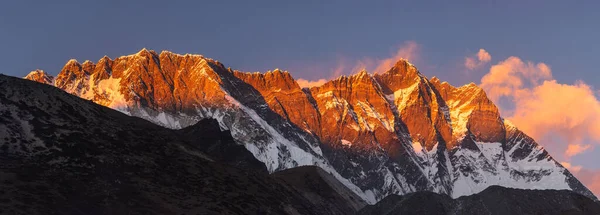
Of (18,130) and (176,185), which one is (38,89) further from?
(176,185)

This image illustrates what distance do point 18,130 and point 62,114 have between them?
2221cm

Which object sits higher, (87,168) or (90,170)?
(87,168)

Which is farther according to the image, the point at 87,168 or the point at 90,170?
the point at 87,168

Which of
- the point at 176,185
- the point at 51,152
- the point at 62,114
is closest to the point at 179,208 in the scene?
the point at 176,185

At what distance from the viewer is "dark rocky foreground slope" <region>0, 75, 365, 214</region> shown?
135250mm

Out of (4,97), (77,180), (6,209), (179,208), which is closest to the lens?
(6,209)

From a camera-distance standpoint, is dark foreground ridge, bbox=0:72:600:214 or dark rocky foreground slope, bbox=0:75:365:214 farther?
dark foreground ridge, bbox=0:72:600:214

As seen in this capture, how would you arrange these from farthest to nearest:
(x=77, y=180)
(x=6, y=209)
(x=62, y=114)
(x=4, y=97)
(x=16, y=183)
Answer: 1. (x=62, y=114)
2. (x=4, y=97)
3. (x=77, y=180)
4. (x=16, y=183)
5. (x=6, y=209)

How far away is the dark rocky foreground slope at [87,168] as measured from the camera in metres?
135

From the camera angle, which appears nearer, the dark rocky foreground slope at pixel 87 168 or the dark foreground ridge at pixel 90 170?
the dark rocky foreground slope at pixel 87 168

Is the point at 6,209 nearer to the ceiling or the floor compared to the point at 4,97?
nearer to the floor

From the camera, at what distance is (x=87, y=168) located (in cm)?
15438

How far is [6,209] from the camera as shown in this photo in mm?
118375

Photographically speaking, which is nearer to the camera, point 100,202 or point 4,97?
point 100,202
